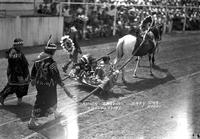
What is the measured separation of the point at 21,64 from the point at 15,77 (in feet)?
1.24

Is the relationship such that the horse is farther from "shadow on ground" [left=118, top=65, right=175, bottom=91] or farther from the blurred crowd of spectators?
the blurred crowd of spectators

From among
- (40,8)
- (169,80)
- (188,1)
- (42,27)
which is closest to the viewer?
(169,80)

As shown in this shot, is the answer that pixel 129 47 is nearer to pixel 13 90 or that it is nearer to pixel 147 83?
pixel 147 83

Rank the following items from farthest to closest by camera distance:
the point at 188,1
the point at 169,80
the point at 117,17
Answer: the point at 188,1
the point at 117,17
the point at 169,80

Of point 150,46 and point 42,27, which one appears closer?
point 150,46

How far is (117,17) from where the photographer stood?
76.1ft

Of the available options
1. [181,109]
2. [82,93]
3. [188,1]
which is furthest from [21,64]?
[188,1]

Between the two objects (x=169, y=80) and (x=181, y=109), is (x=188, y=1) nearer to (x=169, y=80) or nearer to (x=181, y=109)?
(x=169, y=80)

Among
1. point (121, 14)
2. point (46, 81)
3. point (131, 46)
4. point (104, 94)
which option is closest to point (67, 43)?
point (104, 94)

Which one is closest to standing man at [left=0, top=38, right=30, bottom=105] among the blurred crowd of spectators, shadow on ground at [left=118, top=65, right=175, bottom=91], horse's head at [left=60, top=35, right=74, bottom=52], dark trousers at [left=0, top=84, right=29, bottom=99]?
dark trousers at [left=0, top=84, right=29, bottom=99]

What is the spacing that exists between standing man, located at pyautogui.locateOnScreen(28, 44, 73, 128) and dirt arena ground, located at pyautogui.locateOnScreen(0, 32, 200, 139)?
444 millimetres

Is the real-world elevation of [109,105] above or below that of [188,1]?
below

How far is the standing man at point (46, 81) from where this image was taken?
8594 millimetres

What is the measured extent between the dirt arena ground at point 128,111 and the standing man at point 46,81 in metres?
0.44
